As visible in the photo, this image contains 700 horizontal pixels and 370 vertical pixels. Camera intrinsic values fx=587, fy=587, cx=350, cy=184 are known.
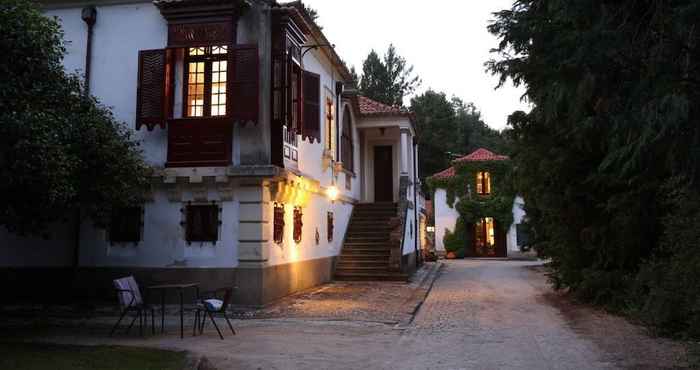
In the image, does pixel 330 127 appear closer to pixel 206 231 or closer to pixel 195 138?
pixel 195 138

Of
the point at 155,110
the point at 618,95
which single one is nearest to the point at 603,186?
the point at 618,95

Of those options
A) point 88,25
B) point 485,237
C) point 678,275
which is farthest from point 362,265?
point 485,237

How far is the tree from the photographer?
175ft

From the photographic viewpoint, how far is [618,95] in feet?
21.1

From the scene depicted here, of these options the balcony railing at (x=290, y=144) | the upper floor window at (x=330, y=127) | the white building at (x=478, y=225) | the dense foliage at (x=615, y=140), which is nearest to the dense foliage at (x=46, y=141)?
the balcony railing at (x=290, y=144)

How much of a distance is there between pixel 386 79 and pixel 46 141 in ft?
155

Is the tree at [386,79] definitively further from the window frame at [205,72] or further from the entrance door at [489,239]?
the window frame at [205,72]

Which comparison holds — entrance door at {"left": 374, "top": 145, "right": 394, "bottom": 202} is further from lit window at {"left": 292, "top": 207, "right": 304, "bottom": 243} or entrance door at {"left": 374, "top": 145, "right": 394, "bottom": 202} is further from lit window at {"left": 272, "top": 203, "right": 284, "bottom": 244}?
lit window at {"left": 272, "top": 203, "right": 284, "bottom": 244}

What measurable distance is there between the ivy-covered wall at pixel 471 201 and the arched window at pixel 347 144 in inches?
634

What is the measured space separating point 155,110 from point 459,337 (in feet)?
26.7

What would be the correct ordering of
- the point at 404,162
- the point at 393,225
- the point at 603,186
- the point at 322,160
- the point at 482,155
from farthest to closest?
the point at 482,155 → the point at 404,162 → the point at 393,225 → the point at 322,160 → the point at 603,186

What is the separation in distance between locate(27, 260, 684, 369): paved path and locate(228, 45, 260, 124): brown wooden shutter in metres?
4.36

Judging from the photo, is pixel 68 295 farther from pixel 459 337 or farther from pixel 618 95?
pixel 618 95

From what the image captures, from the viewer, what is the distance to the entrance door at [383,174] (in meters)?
26.5
